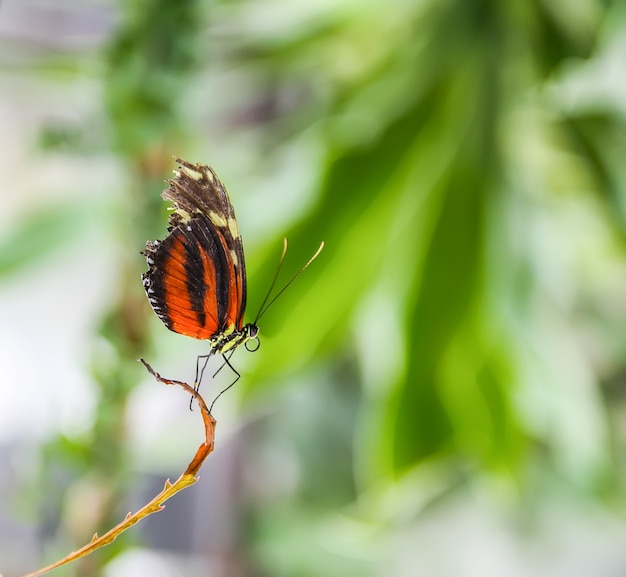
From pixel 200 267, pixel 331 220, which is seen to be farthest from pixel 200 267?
pixel 331 220

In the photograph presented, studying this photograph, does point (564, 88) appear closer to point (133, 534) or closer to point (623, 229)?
point (623, 229)

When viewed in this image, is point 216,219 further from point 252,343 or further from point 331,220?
point 331,220

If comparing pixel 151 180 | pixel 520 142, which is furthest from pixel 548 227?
pixel 151 180

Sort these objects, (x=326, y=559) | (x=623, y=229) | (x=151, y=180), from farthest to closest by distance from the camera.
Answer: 1. (x=326, y=559)
2. (x=623, y=229)
3. (x=151, y=180)

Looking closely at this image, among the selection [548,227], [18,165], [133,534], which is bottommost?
[133,534]

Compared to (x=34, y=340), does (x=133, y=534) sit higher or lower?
lower
